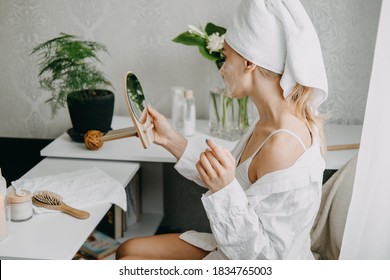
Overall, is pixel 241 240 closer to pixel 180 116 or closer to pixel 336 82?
pixel 180 116

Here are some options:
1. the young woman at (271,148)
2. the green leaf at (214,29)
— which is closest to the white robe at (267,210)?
the young woman at (271,148)

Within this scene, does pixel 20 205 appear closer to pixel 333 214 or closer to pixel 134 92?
pixel 134 92

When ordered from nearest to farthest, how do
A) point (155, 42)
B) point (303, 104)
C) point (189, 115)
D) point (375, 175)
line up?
point (375, 175) < point (303, 104) < point (189, 115) < point (155, 42)

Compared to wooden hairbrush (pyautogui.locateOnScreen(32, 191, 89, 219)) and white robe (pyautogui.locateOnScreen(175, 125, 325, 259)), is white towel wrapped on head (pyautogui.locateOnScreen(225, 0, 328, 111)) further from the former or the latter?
wooden hairbrush (pyautogui.locateOnScreen(32, 191, 89, 219))

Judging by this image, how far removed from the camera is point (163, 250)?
56.2 inches

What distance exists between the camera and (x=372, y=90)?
0.89 m

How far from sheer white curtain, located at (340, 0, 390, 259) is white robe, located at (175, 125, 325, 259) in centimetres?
17

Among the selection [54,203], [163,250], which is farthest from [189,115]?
[54,203]

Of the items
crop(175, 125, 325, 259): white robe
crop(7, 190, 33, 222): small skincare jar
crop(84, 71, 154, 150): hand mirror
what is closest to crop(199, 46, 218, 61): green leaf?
crop(84, 71, 154, 150): hand mirror

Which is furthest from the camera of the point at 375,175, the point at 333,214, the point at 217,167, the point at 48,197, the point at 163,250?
the point at 333,214

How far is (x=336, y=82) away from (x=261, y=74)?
0.80 metres

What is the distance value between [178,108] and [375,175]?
1.03m

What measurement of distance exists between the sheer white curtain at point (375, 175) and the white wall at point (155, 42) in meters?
1.02
